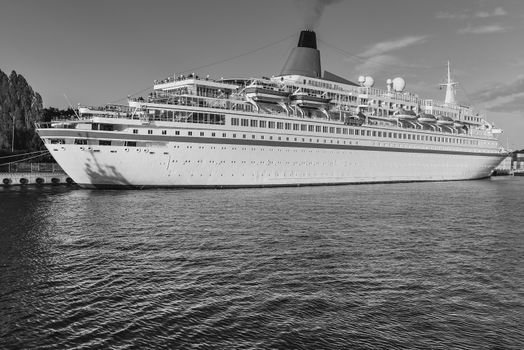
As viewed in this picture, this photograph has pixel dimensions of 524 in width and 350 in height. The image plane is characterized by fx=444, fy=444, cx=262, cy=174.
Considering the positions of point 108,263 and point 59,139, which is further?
point 59,139

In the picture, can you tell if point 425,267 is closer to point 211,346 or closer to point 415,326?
point 415,326

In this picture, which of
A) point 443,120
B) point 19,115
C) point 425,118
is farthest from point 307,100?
point 19,115

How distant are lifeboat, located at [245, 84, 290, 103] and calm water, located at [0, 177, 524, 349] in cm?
2916

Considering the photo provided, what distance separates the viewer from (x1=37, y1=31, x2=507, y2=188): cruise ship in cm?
4669

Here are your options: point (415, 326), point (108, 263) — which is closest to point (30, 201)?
point (108, 263)

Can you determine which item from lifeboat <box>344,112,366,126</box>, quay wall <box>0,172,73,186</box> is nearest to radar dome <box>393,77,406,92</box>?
lifeboat <box>344,112,366,126</box>

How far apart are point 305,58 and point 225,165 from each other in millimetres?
26857

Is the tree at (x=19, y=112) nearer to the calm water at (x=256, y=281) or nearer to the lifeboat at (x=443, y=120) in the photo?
the calm water at (x=256, y=281)

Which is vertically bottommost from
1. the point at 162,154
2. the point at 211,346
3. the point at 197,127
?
the point at 211,346

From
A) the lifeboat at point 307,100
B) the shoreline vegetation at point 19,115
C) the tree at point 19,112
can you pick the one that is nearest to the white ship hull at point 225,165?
the lifeboat at point 307,100

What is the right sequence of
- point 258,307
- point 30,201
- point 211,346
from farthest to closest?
point 30,201 < point 258,307 < point 211,346

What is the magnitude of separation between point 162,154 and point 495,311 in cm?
3853

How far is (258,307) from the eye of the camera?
1409 cm

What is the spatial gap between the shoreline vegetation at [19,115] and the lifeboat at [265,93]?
123 ft
